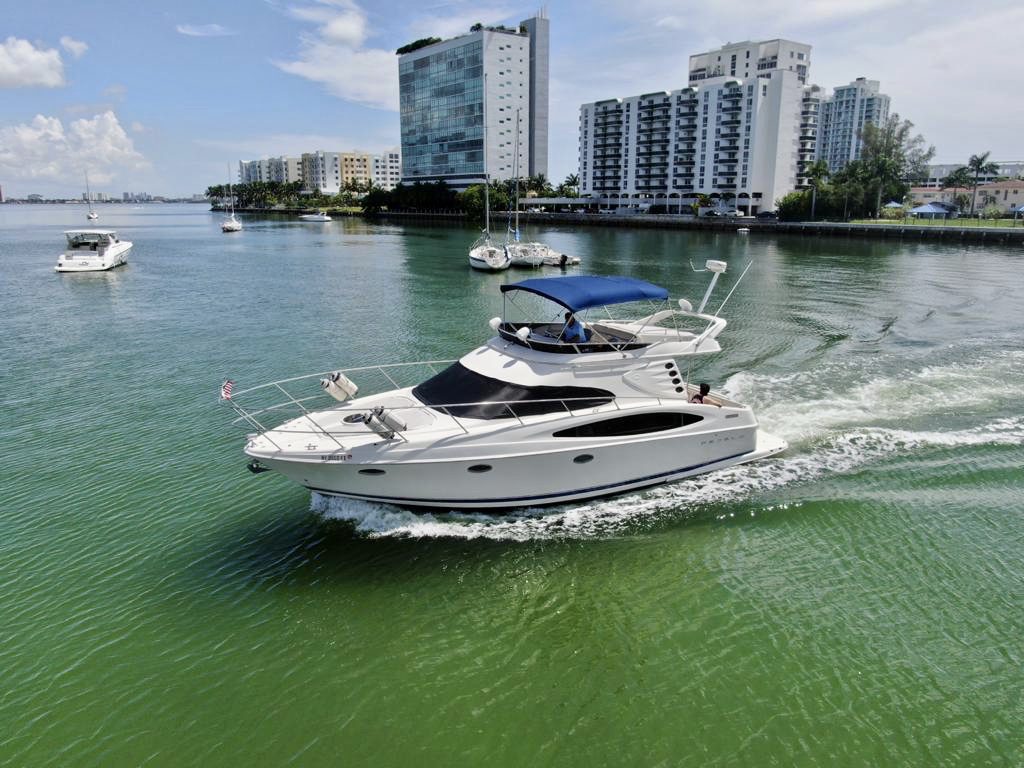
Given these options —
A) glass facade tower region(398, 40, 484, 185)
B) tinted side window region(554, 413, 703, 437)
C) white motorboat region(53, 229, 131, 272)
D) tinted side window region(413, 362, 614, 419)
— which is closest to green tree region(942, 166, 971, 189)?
glass facade tower region(398, 40, 484, 185)

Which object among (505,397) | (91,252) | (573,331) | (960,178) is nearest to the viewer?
(505,397)

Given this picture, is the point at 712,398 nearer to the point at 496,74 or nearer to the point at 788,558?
the point at 788,558

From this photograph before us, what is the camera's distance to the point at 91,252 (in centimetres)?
4672

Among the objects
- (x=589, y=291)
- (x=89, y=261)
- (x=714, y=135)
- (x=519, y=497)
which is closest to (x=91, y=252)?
(x=89, y=261)

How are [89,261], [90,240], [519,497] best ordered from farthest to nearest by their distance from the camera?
[90,240], [89,261], [519,497]

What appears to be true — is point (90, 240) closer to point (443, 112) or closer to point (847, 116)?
point (443, 112)

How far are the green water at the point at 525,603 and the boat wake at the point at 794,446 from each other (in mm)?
65

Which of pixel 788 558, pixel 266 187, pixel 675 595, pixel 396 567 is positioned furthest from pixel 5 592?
pixel 266 187

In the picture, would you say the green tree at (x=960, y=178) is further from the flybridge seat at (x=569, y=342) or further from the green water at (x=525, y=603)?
the flybridge seat at (x=569, y=342)

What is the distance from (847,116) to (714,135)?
90420 mm

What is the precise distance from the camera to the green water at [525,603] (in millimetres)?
6789

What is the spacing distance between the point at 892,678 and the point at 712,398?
19.3 feet

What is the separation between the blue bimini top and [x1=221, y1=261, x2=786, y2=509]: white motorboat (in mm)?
31

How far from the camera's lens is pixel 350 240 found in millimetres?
82062
